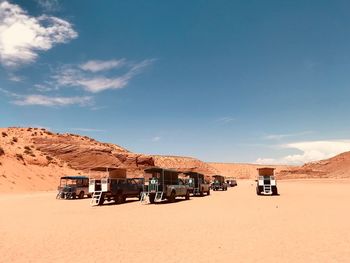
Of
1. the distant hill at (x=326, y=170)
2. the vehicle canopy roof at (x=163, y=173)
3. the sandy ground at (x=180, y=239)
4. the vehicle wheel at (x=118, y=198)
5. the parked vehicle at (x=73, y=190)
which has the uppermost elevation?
the distant hill at (x=326, y=170)

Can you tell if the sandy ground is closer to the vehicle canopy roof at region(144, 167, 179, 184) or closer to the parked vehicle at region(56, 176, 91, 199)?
the vehicle canopy roof at region(144, 167, 179, 184)

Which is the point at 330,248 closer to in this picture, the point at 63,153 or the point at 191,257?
the point at 191,257

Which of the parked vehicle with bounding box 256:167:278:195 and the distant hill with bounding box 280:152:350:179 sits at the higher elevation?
the distant hill with bounding box 280:152:350:179

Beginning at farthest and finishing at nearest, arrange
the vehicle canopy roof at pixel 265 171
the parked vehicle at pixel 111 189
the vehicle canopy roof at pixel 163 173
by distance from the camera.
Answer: the vehicle canopy roof at pixel 265 171
the vehicle canopy roof at pixel 163 173
the parked vehicle at pixel 111 189

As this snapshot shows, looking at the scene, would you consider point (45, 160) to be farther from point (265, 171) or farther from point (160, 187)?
point (160, 187)

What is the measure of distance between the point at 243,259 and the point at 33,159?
68345mm

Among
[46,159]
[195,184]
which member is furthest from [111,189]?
[46,159]

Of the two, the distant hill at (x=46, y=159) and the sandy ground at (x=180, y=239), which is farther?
the distant hill at (x=46, y=159)

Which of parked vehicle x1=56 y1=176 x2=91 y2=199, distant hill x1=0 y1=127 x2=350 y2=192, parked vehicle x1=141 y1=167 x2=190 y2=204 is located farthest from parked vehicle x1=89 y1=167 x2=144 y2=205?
distant hill x1=0 y1=127 x2=350 y2=192

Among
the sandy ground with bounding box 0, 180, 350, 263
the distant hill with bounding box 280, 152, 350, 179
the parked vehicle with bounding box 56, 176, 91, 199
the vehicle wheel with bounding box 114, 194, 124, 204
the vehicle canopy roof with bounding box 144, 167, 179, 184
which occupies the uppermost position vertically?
the distant hill with bounding box 280, 152, 350, 179

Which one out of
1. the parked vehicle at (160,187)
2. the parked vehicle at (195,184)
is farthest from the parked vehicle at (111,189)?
the parked vehicle at (195,184)

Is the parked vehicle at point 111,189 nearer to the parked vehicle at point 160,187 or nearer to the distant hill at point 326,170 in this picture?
the parked vehicle at point 160,187

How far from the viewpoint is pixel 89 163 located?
8006 cm

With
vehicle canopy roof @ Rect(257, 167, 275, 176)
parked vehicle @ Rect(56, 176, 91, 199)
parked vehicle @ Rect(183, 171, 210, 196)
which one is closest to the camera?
parked vehicle @ Rect(56, 176, 91, 199)
